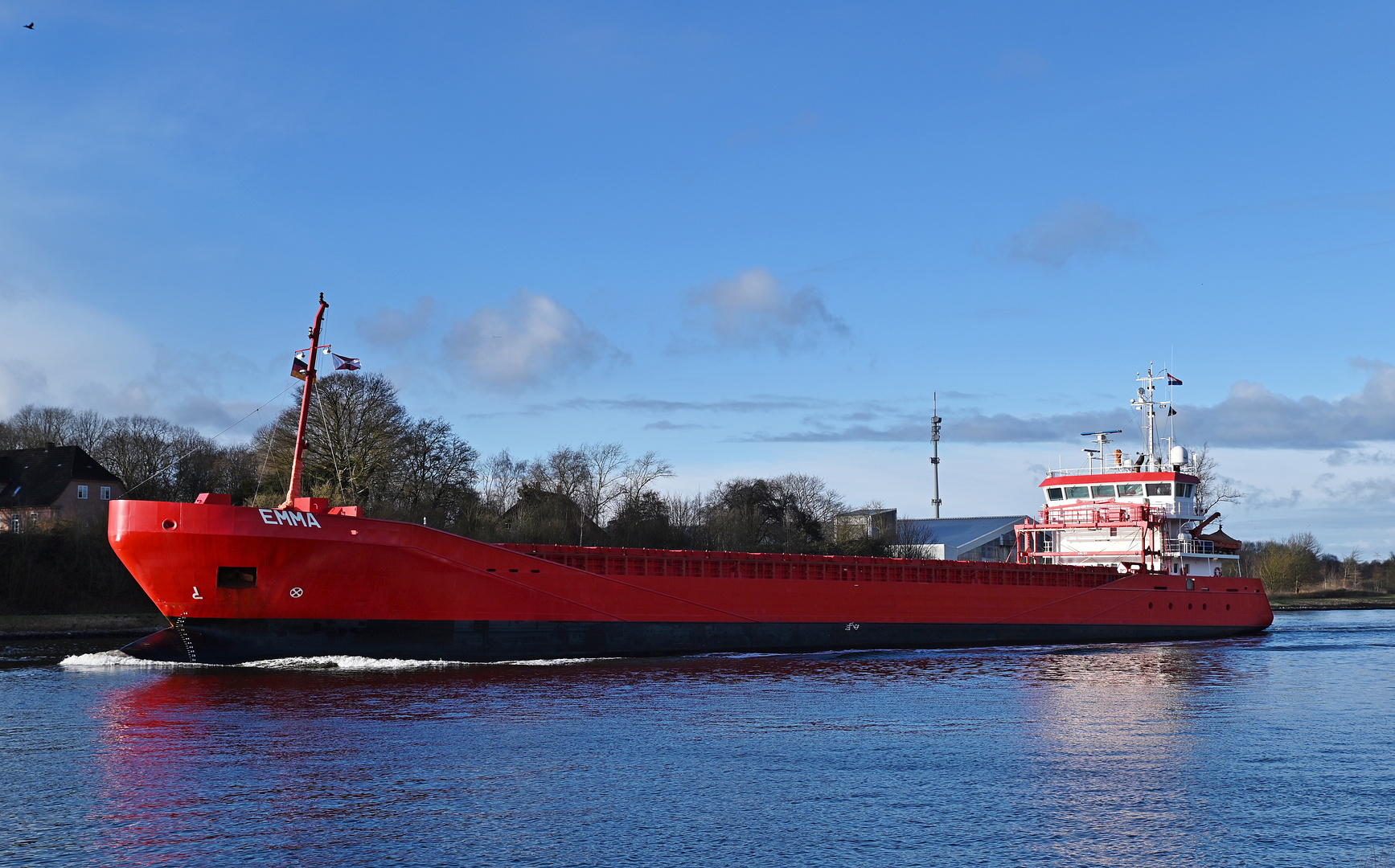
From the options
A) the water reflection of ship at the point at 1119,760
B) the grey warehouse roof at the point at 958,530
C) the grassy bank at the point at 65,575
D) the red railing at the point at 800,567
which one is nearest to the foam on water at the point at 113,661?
the red railing at the point at 800,567

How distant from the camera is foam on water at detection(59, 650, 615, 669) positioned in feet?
65.4

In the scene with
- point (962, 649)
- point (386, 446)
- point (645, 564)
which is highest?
point (386, 446)

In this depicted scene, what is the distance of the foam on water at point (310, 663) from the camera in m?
19.9

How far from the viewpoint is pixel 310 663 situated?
19953mm

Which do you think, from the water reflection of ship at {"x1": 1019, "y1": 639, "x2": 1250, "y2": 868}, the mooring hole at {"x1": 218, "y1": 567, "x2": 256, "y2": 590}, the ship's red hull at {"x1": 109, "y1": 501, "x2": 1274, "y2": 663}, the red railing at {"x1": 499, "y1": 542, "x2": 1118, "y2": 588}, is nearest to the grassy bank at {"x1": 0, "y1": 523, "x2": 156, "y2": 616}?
the ship's red hull at {"x1": 109, "y1": 501, "x2": 1274, "y2": 663}

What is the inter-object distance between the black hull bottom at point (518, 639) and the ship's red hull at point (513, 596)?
0.03 metres

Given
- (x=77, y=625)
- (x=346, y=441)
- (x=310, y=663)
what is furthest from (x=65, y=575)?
(x=310, y=663)

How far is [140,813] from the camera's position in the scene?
9.94 metres

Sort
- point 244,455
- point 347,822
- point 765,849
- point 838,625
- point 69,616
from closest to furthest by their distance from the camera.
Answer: point 765,849, point 347,822, point 838,625, point 69,616, point 244,455

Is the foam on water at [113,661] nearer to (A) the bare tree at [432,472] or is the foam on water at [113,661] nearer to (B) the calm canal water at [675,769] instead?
(B) the calm canal water at [675,769]

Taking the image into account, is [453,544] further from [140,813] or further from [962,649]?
[962,649]

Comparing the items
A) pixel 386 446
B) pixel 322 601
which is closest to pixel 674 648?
pixel 322 601

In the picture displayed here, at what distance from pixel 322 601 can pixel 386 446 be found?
25.5 m

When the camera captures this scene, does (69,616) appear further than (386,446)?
No
